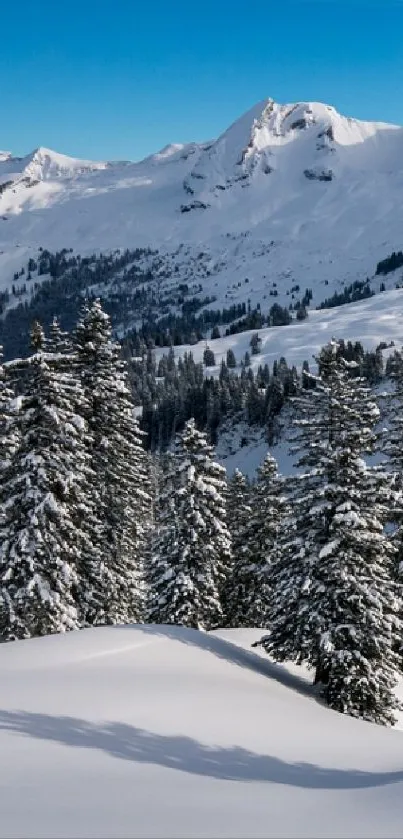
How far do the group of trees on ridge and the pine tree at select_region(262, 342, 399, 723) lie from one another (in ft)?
0.16

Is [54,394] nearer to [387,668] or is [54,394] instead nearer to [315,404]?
[315,404]

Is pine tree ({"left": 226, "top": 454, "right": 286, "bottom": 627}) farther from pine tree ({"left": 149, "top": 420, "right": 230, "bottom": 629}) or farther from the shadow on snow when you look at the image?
the shadow on snow

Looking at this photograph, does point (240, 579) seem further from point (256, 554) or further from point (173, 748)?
point (173, 748)

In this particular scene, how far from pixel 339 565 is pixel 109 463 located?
11.8 meters

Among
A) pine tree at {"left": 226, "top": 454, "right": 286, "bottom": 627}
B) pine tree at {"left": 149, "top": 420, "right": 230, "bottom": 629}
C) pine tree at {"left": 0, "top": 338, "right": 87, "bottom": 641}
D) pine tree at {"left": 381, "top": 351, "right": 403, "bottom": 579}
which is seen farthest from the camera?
pine tree at {"left": 226, "top": 454, "right": 286, "bottom": 627}

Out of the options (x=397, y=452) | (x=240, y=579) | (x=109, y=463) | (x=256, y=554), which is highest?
(x=397, y=452)

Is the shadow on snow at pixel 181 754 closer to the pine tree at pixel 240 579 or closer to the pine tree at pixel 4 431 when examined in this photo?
the pine tree at pixel 4 431

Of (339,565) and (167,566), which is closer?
(339,565)

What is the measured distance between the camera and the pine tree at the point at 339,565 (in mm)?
22172

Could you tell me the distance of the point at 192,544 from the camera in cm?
3269

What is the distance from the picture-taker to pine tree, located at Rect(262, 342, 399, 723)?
72.7ft

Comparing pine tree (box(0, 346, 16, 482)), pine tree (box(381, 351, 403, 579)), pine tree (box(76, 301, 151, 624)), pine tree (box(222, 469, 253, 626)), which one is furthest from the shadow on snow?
pine tree (box(222, 469, 253, 626))

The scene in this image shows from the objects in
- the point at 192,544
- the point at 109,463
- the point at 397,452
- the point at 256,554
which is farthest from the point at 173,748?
the point at 256,554

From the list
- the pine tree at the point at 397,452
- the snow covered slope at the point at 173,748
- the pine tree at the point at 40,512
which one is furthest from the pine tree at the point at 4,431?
the pine tree at the point at 397,452
